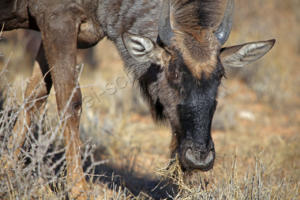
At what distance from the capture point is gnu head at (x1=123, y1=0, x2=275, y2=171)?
3301 mm

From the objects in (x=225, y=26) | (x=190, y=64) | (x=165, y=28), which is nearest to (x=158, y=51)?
(x=165, y=28)

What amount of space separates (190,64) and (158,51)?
0.40 m

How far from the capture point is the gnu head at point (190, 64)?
130 inches

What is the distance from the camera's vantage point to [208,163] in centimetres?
320

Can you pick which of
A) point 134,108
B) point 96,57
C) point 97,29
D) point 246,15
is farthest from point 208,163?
point 246,15

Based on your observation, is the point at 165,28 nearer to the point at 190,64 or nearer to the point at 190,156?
the point at 190,64

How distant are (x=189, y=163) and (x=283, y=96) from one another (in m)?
6.53

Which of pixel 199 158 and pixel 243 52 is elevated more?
pixel 243 52

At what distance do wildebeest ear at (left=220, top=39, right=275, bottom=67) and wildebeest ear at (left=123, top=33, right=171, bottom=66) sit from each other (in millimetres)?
567

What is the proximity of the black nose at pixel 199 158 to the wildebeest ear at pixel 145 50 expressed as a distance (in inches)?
36.3

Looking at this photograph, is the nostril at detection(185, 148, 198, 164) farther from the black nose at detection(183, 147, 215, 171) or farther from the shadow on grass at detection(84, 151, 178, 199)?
the shadow on grass at detection(84, 151, 178, 199)

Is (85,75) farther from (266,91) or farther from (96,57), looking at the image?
(266,91)

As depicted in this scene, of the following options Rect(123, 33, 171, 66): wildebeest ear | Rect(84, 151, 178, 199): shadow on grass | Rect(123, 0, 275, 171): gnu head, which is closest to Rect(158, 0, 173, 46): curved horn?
Rect(123, 0, 275, 171): gnu head

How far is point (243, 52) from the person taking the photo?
3.92 meters
